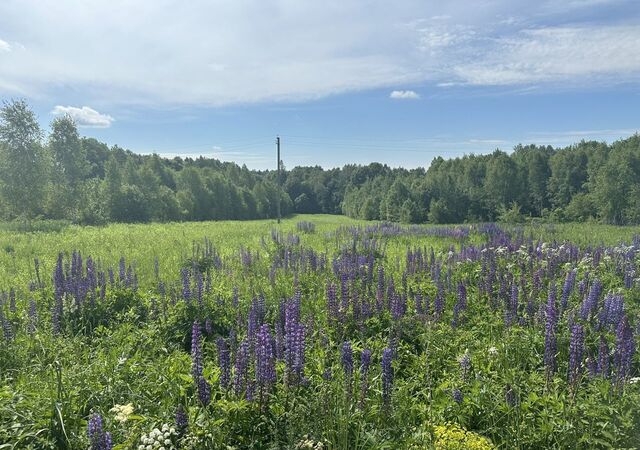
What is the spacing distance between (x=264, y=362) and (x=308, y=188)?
10546cm

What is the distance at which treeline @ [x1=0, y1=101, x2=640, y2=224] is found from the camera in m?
32.5

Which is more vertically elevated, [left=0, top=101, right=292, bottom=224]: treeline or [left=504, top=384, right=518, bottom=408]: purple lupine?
[left=0, top=101, right=292, bottom=224]: treeline

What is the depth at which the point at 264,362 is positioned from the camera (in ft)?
12.1

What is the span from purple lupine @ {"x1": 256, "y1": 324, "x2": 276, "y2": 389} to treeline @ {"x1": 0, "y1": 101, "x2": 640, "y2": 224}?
25.2 metres

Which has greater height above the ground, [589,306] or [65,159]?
[65,159]

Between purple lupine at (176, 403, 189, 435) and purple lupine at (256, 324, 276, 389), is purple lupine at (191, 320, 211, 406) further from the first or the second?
purple lupine at (256, 324, 276, 389)

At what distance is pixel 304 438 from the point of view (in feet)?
10.6

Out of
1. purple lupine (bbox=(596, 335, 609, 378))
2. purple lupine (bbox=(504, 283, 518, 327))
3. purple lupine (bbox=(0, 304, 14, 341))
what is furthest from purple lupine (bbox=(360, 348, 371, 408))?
purple lupine (bbox=(0, 304, 14, 341))

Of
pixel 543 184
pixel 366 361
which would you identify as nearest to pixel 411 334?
pixel 366 361

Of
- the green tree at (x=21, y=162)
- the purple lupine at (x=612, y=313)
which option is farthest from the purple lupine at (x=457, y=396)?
the green tree at (x=21, y=162)

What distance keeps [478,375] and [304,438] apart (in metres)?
2.28

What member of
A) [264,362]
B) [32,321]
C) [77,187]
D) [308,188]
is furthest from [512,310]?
[308,188]

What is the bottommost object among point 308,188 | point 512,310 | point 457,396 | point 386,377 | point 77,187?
point 457,396

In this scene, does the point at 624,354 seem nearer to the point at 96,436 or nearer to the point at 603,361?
the point at 603,361
